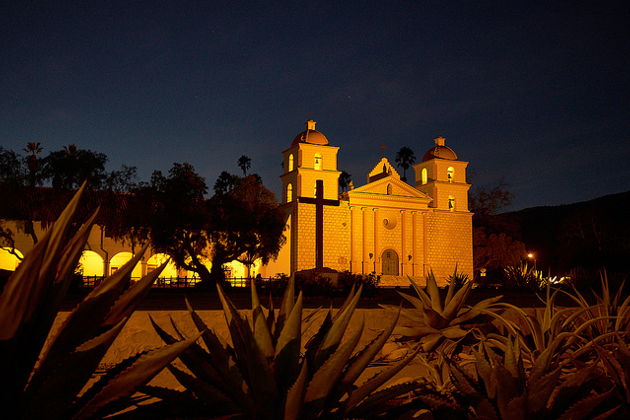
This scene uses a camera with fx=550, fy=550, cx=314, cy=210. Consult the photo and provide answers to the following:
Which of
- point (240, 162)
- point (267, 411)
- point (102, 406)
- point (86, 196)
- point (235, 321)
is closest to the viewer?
point (102, 406)

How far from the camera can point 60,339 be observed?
4.00 feet

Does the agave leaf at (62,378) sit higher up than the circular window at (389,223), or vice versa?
the circular window at (389,223)

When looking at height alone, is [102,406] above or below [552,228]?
below

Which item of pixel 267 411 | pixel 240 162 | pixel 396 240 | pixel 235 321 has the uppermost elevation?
pixel 240 162

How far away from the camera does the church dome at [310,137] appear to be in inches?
1467

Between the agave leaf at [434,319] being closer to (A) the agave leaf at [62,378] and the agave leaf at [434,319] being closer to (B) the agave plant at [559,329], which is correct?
(B) the agave plant at [559,329]

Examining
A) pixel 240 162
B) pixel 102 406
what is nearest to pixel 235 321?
pixel 102 406

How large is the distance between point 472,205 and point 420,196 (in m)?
11.6

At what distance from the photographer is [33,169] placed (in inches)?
961

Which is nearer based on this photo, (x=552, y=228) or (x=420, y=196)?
(x=420, y=196)

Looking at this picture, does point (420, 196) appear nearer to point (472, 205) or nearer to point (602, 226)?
point (472, 205)

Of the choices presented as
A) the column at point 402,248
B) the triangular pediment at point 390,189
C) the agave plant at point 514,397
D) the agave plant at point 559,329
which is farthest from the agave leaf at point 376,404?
the column at point 402,248

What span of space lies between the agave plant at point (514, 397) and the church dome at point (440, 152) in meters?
40.1

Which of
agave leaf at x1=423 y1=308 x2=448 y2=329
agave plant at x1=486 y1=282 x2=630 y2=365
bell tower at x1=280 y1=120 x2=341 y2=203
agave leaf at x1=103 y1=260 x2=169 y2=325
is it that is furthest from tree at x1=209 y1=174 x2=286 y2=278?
agave leaf at x1=103 y1=260 x2=169 y2=325
